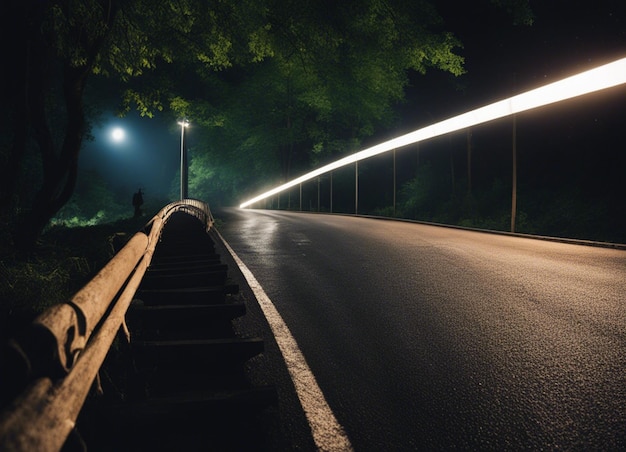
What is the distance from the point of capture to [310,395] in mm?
3105

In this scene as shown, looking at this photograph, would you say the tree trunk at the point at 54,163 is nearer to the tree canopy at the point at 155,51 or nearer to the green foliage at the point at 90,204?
the tree canopy at the point at 155,51

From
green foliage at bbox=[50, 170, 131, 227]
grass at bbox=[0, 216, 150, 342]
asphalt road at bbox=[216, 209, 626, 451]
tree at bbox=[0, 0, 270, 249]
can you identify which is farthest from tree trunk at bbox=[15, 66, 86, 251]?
green foliage at bbox=[50, 170, 131, 227]

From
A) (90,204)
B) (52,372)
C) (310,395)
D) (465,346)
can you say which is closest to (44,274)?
(310,395)

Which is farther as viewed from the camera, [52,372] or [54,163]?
[54,163]

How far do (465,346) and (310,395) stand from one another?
1.69 meters

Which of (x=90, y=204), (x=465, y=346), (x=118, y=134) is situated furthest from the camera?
(x=90, y=204)

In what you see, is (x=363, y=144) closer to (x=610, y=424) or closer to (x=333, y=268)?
(x=333, y=268)

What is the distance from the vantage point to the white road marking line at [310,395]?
2512 millimetres

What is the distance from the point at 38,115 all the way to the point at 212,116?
96.0ft

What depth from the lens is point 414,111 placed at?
41.3m

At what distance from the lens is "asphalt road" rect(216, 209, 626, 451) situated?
268 centimetres

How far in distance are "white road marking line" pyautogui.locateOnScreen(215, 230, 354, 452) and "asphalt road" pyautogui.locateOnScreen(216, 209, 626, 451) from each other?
0.07m

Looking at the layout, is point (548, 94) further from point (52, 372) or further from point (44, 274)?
point (52, 372)

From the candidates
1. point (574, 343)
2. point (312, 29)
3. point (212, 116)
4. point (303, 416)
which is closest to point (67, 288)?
point (303, 416)
